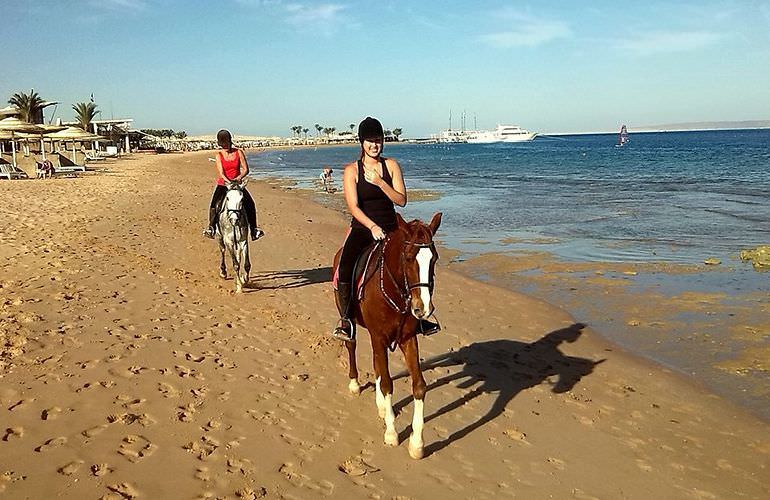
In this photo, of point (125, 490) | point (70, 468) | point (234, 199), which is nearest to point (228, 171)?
point (234, 199)

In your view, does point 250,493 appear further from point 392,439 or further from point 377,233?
point 377,233

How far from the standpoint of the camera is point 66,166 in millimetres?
41406

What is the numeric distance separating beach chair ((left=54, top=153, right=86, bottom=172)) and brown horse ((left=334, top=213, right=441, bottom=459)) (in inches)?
1557

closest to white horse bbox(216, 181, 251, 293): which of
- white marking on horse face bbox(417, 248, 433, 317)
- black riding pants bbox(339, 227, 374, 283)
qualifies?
black riding pants bbox(339, 227, 374, 283)

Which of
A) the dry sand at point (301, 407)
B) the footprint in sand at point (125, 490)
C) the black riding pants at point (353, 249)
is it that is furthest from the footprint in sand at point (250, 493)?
the black riding pants at point (353, 249)

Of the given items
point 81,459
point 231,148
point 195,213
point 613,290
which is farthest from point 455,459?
point 195,213

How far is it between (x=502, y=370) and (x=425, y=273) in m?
3.81

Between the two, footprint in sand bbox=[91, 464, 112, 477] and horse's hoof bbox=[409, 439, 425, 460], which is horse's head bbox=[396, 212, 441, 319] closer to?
horse's hoof bbox=[409, 439, 425, 460]

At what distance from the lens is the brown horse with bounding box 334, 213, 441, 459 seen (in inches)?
191

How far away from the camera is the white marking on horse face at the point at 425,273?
480 centimetres

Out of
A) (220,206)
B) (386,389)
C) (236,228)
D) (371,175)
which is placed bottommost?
(386,389)

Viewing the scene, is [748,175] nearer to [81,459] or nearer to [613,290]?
[613,290]

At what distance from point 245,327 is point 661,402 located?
5805mm

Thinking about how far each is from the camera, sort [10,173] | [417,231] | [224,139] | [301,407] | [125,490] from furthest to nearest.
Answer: [10,173] → [224,139] → [301,407] → [417,231] → [125,490]
